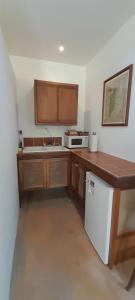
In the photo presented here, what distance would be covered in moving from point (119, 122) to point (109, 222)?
1.20 m

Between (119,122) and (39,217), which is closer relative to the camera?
(119,122)

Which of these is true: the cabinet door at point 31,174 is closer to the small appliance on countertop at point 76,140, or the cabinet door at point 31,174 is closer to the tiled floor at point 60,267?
the tiled floor at point 60,267

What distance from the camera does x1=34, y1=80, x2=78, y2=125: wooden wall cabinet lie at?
251 centimetres

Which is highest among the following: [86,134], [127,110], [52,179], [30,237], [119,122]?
[127,110]

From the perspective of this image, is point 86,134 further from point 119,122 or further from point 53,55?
point 53,55

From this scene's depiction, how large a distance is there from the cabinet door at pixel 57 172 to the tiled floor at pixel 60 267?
598mm

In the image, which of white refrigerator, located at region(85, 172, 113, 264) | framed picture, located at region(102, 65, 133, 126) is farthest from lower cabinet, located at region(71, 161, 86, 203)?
framed picture, located at region(102, 65, 133, 126)

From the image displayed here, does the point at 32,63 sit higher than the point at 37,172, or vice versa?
the point at 32,63

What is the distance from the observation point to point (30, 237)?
70.6 inches

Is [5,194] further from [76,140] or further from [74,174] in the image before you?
[76,140]

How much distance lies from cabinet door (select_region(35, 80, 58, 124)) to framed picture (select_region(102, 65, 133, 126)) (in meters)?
0.85

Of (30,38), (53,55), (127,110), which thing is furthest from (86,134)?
(30,38)

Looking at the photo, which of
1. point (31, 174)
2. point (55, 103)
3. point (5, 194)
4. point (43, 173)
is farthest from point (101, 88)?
point (5, 194)

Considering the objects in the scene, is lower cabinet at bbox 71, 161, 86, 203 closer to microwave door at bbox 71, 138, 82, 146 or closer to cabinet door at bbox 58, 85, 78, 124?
microwave door at bbox 71, 138, 82, 146
